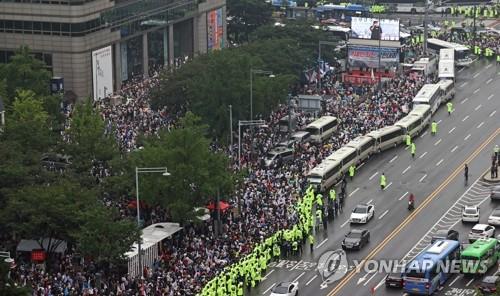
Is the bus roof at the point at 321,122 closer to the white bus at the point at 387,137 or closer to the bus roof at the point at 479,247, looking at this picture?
the white bus at the point at 387,137

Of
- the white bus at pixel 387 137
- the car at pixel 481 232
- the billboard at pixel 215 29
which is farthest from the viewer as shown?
the billboard at pixel 215 29

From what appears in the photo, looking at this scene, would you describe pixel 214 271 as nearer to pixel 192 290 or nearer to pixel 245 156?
pixel 192 290

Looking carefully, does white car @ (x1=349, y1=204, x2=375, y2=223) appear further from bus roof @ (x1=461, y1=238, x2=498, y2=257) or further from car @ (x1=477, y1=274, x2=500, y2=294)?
car @ (x1=477, y1=274, x2=500, y2=294)

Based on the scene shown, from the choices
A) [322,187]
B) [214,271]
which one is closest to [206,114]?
A: [322,187]

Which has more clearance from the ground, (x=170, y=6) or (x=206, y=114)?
(x=170, y=6)

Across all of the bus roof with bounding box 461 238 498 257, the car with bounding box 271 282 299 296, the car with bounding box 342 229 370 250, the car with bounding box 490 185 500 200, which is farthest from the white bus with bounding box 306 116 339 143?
the car with bounding box 271 282 299 296

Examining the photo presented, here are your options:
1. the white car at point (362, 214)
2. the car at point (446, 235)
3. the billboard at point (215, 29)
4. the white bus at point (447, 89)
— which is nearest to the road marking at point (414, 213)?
the white car at point (362, 214)
